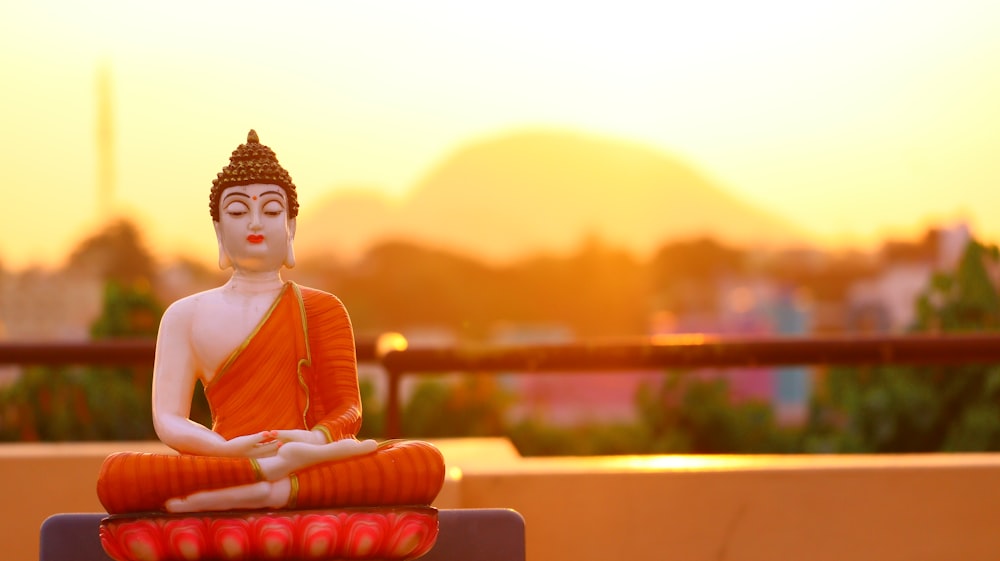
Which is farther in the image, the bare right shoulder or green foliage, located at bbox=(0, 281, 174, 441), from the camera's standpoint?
green foliage, located at bbox=(0, 281, 174, 441)

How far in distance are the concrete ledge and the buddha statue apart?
783 millimetres

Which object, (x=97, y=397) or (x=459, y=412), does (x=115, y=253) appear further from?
(x=97, y=397)

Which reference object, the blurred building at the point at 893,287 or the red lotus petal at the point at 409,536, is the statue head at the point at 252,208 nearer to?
the red lotus petal at the point at 409,536

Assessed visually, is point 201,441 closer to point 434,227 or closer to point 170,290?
point 170,290

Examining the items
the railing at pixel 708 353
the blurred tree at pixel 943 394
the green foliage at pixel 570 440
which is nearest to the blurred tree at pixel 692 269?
the green foliage at pixel 570 440

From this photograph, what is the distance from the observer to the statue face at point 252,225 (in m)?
2.21

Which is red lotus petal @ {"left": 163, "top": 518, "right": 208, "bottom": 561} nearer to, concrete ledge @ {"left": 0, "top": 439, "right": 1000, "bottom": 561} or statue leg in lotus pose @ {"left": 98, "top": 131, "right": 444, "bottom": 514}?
statue leg in lotus pose @ {"left": 98, "top": 131, "right": 444, "bottom": 514}

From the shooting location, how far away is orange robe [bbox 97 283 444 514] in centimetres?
201

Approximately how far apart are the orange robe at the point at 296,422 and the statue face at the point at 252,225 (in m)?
0.08

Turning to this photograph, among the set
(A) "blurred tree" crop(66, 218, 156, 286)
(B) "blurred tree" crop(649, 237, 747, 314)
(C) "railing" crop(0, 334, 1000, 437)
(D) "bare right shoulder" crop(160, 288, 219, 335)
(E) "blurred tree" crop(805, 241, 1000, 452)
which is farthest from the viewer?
(B) "blurred tree" crop(649, 237, 747, 314)

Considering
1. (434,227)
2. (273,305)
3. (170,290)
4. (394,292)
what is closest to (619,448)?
(273,305)

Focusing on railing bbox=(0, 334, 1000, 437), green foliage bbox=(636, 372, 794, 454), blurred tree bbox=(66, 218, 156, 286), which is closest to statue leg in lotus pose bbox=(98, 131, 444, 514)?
railing bbox=(0, 334, 1000, 437)

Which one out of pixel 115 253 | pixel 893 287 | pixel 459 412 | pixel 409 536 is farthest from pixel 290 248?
pixel 893 287

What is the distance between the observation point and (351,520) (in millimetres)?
2033
